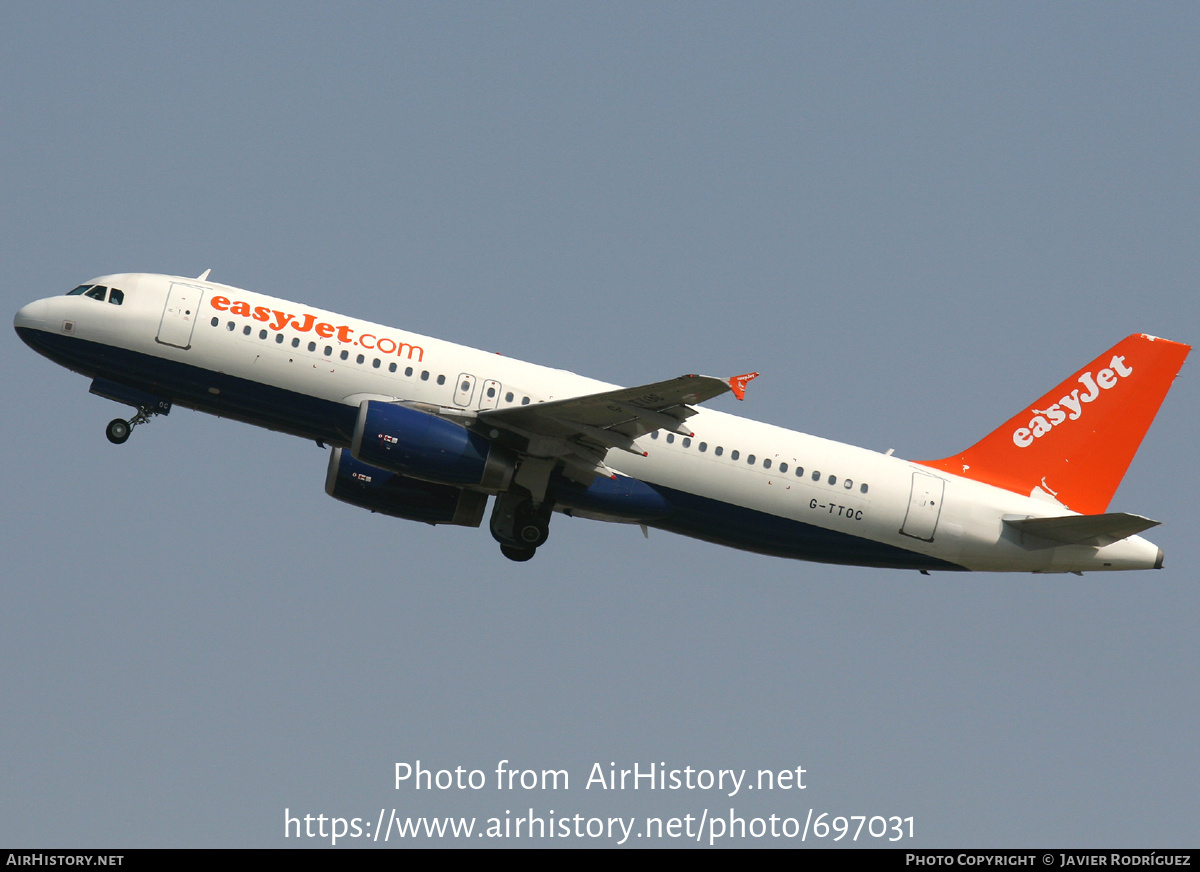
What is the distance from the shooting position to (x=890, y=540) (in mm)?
37750

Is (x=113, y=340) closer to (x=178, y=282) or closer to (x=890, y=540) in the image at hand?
(x=178, y=282)

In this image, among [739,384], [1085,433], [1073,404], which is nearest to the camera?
[739,384]

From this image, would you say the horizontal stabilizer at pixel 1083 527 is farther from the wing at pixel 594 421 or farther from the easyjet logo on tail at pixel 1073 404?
the wing at pixel 594 421

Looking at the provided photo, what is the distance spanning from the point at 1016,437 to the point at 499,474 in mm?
14438

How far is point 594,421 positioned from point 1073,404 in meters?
14.2

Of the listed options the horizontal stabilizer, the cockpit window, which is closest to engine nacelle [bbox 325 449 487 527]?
the cockpit window

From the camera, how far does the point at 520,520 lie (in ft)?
121

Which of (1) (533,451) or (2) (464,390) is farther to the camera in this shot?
(2) (464,390)

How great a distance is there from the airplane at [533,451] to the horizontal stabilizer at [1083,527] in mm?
53

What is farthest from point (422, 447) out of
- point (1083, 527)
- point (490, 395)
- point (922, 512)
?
point (1083, 527)

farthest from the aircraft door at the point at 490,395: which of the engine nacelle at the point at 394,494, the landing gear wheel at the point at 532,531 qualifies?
the landing gear wheel at the point at 532,531

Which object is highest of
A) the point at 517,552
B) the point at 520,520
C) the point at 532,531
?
the point at 520,520

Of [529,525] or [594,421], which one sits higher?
[594,421]

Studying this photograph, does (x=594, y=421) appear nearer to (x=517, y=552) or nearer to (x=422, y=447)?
(x=422, y=447)
